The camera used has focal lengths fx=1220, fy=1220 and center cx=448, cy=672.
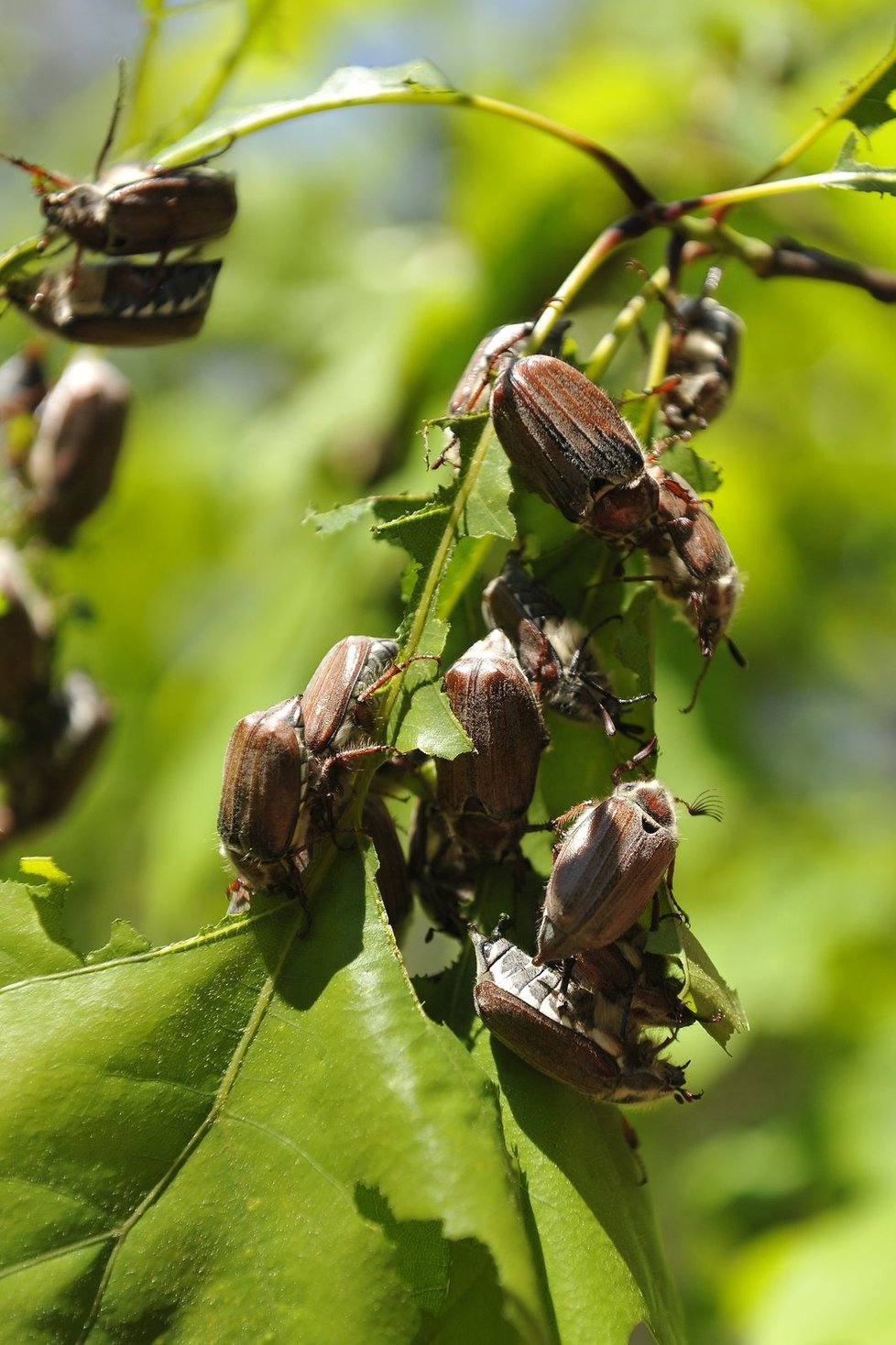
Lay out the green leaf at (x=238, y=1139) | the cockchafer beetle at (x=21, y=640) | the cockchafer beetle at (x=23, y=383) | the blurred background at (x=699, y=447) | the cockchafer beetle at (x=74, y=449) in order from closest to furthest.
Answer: the green leaf at (x=238, y=1139), the cockchafer beetle at (x=21, y=640), the cockchafer beetle at (x=74, y=449), the cockchafer beetle at (x=23, y=383), the blurred background at (x=699, y=447)

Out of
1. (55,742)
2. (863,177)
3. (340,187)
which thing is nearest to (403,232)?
(340,187)

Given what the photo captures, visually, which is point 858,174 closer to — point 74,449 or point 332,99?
point 332,99

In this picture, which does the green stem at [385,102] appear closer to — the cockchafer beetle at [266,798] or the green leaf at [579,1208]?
the cockchafer beetle at [266,798]

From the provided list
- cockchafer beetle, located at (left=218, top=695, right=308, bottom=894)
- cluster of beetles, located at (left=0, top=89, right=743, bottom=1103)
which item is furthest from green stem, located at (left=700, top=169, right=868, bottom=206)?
cockchafer beetle, located at (left=218, top=695, right=308, bottom=894)

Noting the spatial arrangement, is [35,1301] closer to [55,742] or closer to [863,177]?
[55,742]

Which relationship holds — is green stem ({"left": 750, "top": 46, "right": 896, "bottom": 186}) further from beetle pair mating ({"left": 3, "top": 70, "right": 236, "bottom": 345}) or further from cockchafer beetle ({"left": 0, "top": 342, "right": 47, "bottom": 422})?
cockchafer beetle ({"left": 0, "top": 342, "right": 47, "bottom": 422})

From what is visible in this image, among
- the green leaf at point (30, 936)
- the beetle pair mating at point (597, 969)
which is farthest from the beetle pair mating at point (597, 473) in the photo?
the green leaf at point (30, 936)
